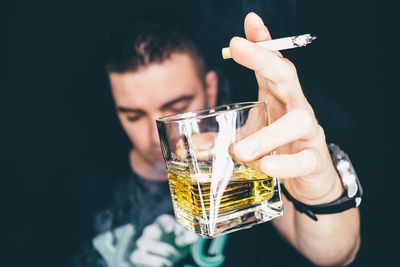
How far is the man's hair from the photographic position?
175 cm

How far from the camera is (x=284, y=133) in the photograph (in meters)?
0.73

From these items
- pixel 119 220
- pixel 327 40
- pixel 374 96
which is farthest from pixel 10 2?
pixel 374 96

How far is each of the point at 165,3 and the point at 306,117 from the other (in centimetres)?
128

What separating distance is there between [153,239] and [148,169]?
1.09 feet

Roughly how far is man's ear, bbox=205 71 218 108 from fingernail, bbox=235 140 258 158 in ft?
3.99

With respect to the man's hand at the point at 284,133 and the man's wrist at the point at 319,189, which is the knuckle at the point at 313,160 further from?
the man's wrist at the point at 319,189

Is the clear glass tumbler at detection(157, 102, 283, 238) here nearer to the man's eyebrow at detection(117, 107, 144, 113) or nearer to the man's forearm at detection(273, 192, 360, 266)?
Result: the man's forearm at detection(273, 192, 360, 266)

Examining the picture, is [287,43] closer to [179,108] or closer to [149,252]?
[179,108]

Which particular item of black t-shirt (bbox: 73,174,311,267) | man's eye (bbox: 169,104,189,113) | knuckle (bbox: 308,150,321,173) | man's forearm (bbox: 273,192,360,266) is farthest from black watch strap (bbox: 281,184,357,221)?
man's eye (bbox: 169,104,189,113)

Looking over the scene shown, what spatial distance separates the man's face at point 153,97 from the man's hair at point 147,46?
1.1 inches

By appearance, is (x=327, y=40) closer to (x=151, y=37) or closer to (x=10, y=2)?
(x=151, y=37)

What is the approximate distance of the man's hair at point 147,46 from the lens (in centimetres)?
175

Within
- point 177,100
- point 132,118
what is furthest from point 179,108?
point 132,118

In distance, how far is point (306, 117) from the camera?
2.51 feet
